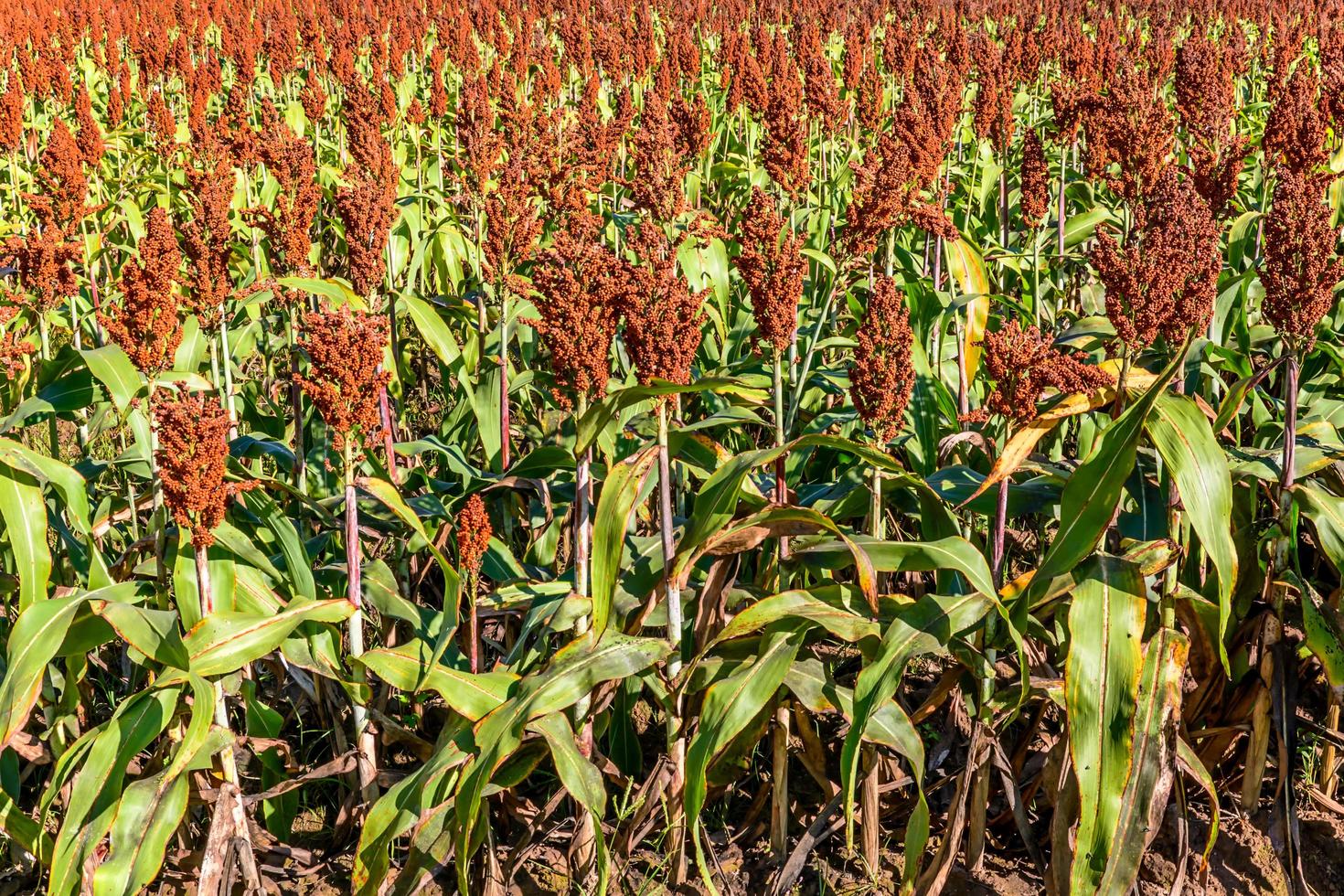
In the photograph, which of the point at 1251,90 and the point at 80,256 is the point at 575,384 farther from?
the point at 1251,90

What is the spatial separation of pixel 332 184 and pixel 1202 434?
5841 millimetres

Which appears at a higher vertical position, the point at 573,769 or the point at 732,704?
the point at 732,704

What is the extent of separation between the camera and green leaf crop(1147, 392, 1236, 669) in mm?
2654

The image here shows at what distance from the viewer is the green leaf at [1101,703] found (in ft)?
8.73

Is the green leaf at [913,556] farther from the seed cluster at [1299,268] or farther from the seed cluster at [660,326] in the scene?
the seed cluster at [1299,268]

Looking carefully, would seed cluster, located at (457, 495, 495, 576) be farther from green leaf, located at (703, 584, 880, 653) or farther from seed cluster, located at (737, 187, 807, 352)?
seed cluster, located at (737, 187, 807, 352)

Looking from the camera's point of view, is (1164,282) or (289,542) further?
(289,542)

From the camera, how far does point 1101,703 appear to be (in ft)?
8.80

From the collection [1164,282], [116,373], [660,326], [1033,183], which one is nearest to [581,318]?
[660,326]

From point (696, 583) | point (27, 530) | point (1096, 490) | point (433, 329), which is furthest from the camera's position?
point (433, 329)

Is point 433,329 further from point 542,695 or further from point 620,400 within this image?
point 542,695

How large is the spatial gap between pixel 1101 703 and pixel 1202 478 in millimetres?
528

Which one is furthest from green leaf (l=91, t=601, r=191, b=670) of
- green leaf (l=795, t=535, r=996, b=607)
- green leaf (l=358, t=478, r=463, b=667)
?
green leaf (l=795, t=535, r=996, b=607)

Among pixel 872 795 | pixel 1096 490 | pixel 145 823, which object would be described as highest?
pixel 1096 490
